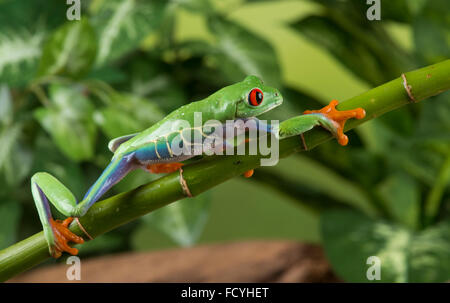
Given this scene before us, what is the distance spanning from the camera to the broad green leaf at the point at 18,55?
1.09m

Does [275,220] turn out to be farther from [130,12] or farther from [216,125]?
[216,125]

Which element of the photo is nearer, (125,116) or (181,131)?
(181,131)

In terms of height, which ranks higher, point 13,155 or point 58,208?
point 13,155

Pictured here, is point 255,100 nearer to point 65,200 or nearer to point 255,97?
point 255,97

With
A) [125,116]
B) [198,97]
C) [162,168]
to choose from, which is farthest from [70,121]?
[162,168]

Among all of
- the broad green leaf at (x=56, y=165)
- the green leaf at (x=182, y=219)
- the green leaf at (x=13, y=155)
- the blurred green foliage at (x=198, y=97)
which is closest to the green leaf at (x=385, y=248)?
the blurred green foliage at (x=198, y=97)

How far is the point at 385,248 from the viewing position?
955mm

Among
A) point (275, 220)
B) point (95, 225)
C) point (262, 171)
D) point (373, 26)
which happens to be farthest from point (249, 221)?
point (95, 225)

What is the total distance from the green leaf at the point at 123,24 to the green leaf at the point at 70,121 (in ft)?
0.38

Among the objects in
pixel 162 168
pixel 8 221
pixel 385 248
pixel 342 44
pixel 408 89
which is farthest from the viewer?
pixel 342 44

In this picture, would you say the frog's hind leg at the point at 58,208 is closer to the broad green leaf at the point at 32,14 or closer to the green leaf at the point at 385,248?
the green leaf at the point at 385,248

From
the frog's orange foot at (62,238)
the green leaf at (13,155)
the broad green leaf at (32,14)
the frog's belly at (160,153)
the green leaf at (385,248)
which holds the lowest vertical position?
the frog's orange foot at (62,238)

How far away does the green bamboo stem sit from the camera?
1.34ft

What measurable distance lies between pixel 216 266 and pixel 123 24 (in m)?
0.62
